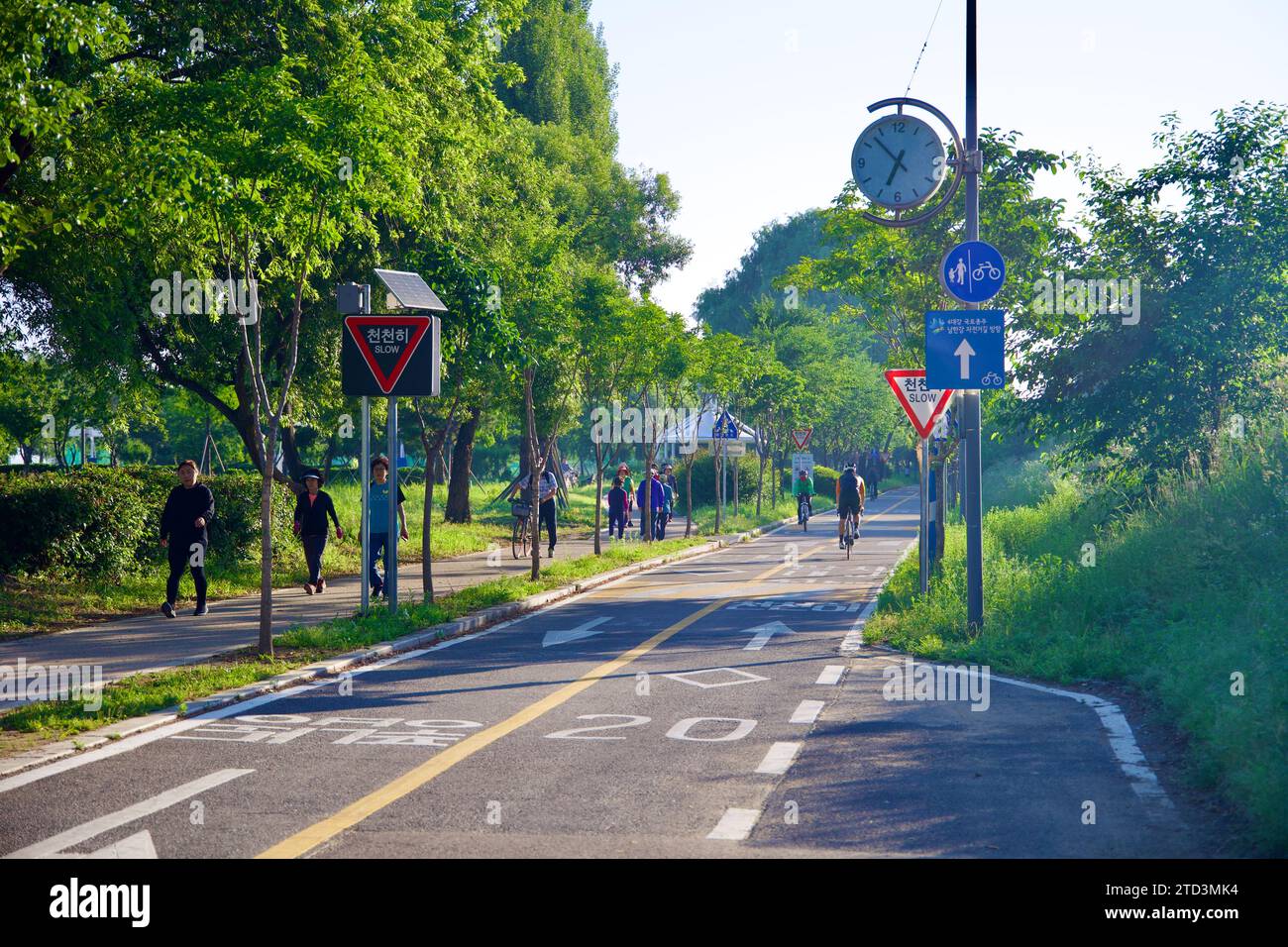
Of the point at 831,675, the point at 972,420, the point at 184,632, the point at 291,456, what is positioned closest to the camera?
the point at 831,675

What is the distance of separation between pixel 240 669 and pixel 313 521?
735 centimetres

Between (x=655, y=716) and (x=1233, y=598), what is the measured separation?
18.9 ft

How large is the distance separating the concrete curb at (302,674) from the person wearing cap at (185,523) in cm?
336

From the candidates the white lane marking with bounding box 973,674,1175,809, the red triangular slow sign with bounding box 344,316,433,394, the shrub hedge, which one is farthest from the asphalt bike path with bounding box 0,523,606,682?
the white lane marking with bounding box 973,674,1175,809

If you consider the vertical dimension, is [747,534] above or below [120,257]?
below

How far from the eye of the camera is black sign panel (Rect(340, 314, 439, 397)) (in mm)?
13242

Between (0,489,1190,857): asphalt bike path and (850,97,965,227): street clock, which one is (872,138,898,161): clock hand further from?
(0,489,1190,857): asphalt bike path

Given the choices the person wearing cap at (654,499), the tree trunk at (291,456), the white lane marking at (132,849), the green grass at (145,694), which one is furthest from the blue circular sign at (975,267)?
the person wearing cap at (654,499)

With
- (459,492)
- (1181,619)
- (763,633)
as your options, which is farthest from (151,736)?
(459,492)

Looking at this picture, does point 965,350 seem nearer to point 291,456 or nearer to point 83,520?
point 83,520

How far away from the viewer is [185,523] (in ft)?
48.1

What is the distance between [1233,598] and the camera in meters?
11.1
